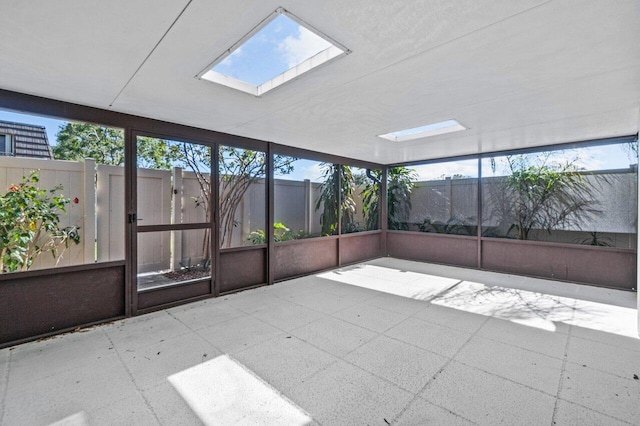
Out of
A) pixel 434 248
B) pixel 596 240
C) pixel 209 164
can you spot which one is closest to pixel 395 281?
pixel 434 248

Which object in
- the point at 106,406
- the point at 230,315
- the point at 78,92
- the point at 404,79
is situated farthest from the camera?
the point at 230,315

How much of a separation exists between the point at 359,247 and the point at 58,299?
484cm

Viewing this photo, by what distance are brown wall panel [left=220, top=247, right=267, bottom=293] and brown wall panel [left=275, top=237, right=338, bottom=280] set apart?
0.29m

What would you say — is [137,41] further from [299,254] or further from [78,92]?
[299,254]

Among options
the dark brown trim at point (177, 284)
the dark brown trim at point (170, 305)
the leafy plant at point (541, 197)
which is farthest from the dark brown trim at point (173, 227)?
the leafy plant at point (541, 197)

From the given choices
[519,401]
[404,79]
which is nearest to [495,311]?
[519,401]

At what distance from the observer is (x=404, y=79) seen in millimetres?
2354

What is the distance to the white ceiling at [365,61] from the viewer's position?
1552 millimetres

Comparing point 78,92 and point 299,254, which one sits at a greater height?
point 78,92

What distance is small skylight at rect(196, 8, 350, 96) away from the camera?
1.77m

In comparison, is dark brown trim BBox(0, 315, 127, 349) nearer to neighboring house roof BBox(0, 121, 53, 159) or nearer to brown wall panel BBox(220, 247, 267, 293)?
brown wall panel BBox(220, 247, 267, 293)

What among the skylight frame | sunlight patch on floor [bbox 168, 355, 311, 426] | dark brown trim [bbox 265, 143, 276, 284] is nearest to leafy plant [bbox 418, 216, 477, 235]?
the skylight frame

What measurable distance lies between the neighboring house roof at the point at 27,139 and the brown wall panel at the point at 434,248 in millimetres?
6051

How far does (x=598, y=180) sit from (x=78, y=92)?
21.5 ft
